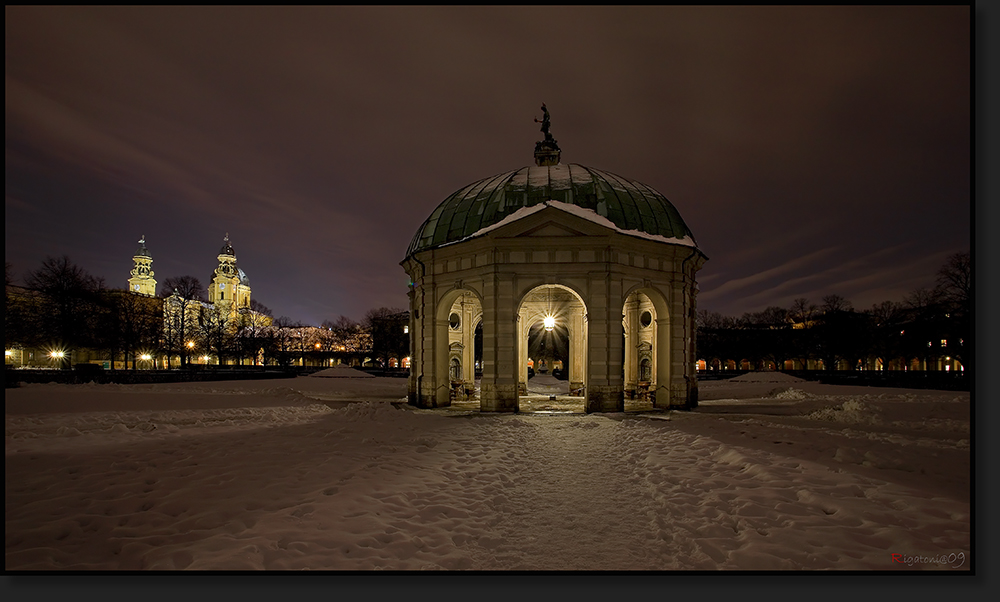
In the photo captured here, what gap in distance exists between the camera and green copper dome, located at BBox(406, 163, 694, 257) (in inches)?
847

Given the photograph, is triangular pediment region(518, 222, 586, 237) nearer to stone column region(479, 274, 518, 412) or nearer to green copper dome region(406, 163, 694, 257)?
green copper dome region(406, 163, 694, 257)

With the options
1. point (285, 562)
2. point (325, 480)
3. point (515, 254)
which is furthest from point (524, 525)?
point (515, 254)

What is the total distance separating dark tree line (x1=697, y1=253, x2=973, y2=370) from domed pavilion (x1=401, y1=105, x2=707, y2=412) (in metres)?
27.9

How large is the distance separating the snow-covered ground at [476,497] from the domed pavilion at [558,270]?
5.14m

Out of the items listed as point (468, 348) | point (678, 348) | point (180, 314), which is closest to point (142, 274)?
point (180, 314)

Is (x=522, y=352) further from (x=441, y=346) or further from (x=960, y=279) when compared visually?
(x=960, y=279)

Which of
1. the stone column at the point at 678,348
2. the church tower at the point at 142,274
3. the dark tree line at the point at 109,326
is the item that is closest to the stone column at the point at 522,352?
the stone column at the point at 678,348

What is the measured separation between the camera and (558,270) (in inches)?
787

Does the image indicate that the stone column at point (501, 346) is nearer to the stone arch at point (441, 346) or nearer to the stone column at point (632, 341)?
the stone arch at point (441, 346)

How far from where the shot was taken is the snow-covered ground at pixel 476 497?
6.08m

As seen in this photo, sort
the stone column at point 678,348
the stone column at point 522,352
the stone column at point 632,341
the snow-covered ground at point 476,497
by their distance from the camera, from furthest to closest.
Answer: the stone column at point 522,352 → the stone column at point 632,341 → the stone column at point 678,348 → the snow-covered ground at point 476,497

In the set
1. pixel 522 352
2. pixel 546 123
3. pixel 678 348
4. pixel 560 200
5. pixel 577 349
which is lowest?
pixel 522 352

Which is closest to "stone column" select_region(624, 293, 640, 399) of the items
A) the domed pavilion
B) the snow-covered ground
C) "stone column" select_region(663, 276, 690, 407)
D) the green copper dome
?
the domed pavilion

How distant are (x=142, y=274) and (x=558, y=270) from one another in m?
155
